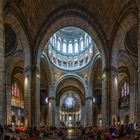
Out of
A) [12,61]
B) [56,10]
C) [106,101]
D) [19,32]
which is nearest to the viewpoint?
[19,32]

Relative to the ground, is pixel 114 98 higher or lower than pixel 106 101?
higher

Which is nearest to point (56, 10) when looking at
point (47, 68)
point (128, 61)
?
point (128, 61)

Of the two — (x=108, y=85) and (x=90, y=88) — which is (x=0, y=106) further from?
(x=90, y=88)

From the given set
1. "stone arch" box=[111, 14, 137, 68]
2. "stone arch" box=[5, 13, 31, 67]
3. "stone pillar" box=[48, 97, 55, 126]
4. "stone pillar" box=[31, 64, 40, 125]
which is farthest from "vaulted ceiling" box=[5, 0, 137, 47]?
"stone pillar" box=[48, 97, 55, 126]

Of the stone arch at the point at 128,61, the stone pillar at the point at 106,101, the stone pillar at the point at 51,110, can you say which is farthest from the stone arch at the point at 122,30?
the stone pillar at the point at 51,110

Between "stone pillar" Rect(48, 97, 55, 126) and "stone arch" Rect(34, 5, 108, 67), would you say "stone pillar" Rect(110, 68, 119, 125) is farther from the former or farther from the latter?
Answer: "stone pillar" Rect(48, 97, 55, 126)

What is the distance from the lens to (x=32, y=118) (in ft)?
89.3

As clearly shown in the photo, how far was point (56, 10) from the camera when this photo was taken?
28.9m

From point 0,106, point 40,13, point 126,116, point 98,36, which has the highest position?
point 40,13

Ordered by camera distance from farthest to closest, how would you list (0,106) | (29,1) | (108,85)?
(108,85) → (29,1) → (0,106)

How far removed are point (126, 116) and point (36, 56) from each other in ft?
79.5

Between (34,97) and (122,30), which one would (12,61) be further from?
(122,30)

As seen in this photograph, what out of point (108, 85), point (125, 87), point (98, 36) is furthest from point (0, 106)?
point (125, 87)

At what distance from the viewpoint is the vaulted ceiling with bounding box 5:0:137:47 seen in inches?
1021
